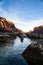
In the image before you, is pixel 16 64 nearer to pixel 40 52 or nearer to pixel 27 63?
pixel 27 63

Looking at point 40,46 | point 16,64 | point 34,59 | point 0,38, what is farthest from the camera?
point 0,38

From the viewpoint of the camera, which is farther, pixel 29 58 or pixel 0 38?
pixel 0 38

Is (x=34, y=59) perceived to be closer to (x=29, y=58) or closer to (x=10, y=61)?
(x=29, y=58)

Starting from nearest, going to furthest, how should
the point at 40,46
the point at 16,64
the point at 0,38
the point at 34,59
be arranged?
the point at 16,64, the point at 34,59, the point at 40,46, the point at 0,38

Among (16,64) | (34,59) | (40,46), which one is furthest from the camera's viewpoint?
(40,46)

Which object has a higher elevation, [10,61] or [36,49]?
[36,49]

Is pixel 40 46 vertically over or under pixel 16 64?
over

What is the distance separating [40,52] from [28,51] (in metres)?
3.10

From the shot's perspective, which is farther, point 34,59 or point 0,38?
point 0,38

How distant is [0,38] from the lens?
224 ft

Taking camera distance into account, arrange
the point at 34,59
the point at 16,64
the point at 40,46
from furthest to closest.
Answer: the point at 40,46 < the point at 34,59 < the point at 16,64

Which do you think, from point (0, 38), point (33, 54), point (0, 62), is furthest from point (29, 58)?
point (0, 38)

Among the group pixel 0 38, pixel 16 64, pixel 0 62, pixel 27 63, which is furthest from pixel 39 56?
pixel 0 38

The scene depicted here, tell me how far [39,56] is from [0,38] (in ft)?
136
